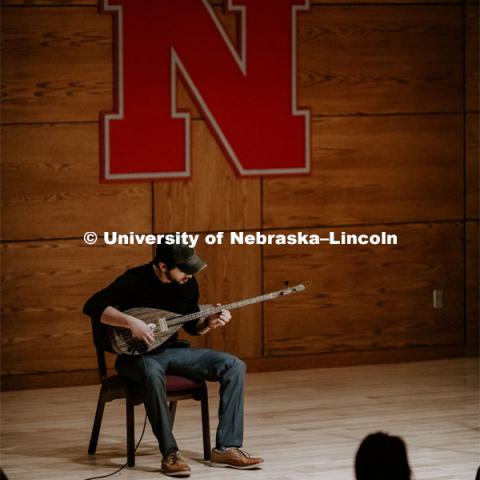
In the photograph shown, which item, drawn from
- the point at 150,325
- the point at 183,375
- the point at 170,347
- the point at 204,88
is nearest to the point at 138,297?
the point at 150,325

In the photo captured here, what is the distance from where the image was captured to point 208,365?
17.6 feet

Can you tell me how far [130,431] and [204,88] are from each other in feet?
8.29

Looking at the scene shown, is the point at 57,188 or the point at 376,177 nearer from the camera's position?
the point at 57,188

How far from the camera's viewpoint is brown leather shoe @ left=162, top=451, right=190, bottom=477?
204 inches

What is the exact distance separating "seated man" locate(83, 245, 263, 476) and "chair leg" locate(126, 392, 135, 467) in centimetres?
9

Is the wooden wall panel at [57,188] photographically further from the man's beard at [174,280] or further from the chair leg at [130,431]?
the chair leg at [130,431]

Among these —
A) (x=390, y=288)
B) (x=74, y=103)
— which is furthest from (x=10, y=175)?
(x=390, y=288)

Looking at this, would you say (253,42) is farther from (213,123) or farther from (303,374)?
(303,374)

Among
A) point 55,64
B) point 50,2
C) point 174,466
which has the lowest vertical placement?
point 174,466

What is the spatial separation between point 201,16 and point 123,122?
76 centimetres

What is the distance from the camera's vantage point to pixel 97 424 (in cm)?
551

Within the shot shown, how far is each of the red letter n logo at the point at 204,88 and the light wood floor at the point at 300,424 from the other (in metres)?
1.31

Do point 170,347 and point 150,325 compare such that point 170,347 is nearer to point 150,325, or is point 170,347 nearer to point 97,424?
point 150,325

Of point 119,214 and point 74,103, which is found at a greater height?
point 74,103
